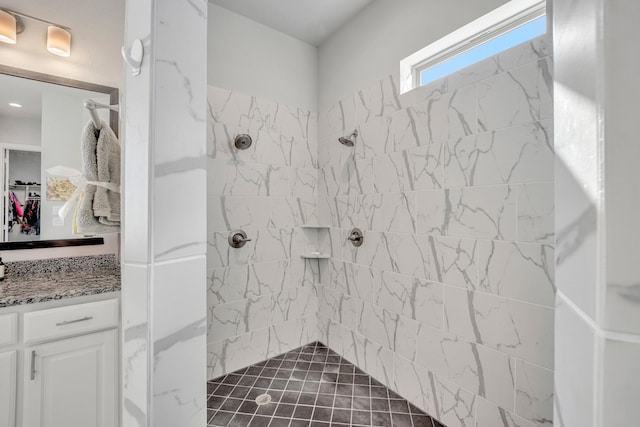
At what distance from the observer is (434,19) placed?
1.59m

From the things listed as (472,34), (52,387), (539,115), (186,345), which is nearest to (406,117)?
(472,34)

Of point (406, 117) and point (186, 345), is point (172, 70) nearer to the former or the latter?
point (186, 345)

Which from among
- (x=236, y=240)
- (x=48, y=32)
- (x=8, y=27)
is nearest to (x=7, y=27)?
(x=8, y=27)

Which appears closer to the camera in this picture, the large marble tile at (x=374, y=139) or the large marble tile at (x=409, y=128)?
the large marble tile at (x=409, y=128)

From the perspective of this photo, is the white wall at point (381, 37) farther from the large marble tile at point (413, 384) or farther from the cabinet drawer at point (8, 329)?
the cabinet drawer at point (8, 329)

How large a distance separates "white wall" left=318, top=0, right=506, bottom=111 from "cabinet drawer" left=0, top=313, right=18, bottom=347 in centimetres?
233

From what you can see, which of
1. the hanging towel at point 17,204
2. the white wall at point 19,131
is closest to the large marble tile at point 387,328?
the hanging towel at point 17,204

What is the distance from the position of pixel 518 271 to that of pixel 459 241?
0.29 m

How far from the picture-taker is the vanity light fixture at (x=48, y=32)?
148cm

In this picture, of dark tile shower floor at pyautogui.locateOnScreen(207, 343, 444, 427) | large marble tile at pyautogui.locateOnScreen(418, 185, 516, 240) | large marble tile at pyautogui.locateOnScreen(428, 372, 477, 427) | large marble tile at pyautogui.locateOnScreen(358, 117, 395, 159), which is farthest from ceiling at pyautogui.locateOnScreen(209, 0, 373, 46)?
dark tile shower floor at pyautogui.locateOnScreen(207, 343, 444, 427)

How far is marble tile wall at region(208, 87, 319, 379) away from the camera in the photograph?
2016mm

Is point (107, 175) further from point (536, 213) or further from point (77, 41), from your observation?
point (536, 213)

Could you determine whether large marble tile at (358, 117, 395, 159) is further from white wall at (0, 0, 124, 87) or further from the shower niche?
white wall at (0, 0, 124, 87)

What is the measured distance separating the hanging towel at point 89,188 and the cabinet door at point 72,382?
0.55 metres
